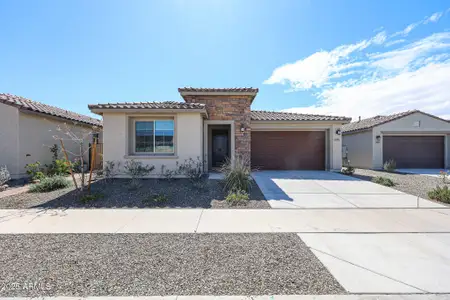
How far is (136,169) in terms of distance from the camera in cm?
891

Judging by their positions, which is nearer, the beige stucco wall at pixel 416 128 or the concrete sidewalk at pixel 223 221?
the concrete sidewalk at pixel 223 221

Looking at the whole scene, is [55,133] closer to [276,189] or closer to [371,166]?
[276,189]

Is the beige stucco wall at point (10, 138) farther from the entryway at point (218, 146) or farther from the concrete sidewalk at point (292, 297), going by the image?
the concrete sidewalk at point (292, 297)

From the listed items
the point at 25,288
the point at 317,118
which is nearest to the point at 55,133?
the point at 25,288

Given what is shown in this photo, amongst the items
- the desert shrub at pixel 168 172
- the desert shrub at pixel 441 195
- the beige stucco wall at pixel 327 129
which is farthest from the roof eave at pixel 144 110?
the desert shrub at pixel 441 195

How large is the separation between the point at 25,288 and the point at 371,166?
18804 mm

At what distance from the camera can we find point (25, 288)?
2.73 meters

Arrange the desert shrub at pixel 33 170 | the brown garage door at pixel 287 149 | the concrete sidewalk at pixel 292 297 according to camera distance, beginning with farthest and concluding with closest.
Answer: the brown garage door at pixel 287 149 → the desert shrub at pixel 33 170 → the concrete sidewalk at pixel 292 297

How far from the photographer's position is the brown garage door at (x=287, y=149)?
1377cm

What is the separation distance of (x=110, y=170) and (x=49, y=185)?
7.03 ft

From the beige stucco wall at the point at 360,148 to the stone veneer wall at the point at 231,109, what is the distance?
1066 cm

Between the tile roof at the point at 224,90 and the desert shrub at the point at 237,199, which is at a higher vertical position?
the tile roof at the point at 224,90

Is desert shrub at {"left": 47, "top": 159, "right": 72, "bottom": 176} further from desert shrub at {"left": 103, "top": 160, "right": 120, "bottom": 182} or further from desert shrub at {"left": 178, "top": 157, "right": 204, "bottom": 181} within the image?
desert shrub at {"left": 178, "top": 157, "right": 204, "bottom": 181}

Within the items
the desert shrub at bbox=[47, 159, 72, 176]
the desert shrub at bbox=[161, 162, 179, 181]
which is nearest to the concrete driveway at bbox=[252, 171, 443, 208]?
the desert shrub at bbox=[161, 162, 179, 181]
